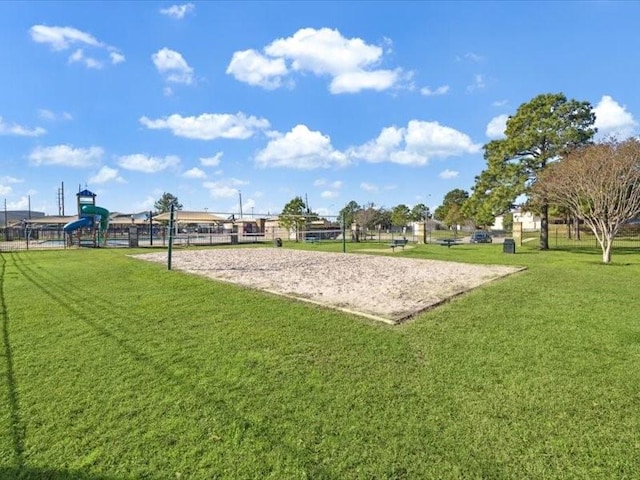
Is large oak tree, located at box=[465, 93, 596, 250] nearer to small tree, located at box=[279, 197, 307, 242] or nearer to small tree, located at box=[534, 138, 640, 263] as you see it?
small tree, located at box=[534, 138, 640, 263]

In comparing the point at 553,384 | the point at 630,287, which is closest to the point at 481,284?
the point at 630,287

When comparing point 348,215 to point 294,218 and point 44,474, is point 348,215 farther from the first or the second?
point 44,474

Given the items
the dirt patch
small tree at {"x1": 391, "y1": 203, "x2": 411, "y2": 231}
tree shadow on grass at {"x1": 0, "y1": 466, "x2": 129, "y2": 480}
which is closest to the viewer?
tree shadow on grass at {"x1": 0, "y1": 466, "x2": 129, "y2": 480}

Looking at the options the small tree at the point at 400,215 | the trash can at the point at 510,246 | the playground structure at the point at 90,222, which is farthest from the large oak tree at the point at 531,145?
the small tree at the point at 400,215

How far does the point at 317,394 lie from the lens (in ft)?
11.4

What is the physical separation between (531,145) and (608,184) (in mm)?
7784

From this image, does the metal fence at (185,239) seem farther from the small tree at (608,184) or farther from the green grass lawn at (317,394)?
the green grass lawn at (317,394)

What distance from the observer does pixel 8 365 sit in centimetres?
411

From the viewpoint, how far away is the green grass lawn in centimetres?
256

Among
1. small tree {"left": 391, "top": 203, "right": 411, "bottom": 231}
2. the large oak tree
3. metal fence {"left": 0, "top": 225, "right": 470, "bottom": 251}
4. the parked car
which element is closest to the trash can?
the large oak tree

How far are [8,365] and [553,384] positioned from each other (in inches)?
220

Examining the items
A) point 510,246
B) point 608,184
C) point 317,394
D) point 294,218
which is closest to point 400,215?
point 294,218

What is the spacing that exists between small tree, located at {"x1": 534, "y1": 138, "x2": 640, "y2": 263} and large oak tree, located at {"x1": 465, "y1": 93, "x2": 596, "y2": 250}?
4.46 metres

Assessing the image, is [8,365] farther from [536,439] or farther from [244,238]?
[244,238]
